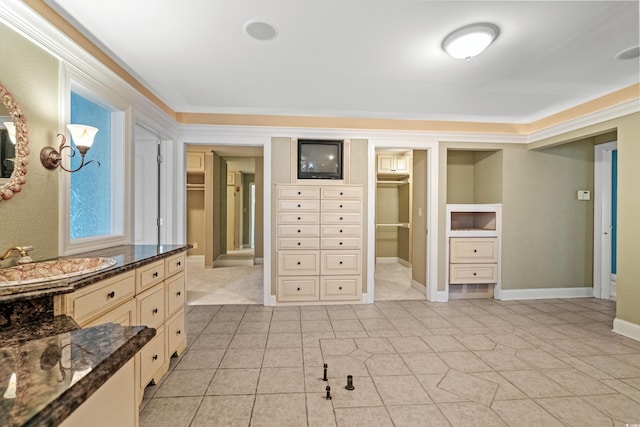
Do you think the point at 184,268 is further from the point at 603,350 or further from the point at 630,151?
the point at 630,151

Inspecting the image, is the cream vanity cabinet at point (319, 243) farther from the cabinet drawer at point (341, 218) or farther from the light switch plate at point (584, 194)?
the light switch plate at point (584, 194)

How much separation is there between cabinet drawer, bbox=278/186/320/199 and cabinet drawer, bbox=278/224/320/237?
0.37m

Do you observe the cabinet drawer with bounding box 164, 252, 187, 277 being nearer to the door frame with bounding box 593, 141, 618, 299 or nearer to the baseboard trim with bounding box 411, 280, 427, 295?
the baseboard trim with bounding box 411, 280, 427, 295

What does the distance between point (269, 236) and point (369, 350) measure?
1.84 m

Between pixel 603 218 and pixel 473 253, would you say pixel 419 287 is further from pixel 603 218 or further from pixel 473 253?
pixel 603 218

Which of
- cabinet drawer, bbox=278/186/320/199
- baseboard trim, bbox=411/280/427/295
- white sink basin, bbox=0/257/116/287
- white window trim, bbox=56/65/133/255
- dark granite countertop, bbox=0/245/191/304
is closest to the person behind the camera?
dark granite countertop, bbox=0/245/191/304

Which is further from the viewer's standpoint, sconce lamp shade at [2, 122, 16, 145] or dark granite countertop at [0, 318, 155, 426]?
sconce lamp shade at [2, 122, 16, 145]

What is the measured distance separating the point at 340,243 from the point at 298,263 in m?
0.60

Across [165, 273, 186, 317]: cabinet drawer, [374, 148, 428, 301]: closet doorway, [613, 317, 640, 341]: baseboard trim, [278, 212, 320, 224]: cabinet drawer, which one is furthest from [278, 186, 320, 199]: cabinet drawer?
[613, 317, 640, 341]: baseboard trim

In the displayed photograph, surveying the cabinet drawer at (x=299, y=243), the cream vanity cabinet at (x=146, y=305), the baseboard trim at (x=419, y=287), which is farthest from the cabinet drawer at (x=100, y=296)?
the baseboard trim at (x=419, y=287)

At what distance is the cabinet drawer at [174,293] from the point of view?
7.01ft

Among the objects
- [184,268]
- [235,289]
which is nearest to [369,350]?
[184,268]

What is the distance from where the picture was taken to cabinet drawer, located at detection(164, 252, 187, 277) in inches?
83.9

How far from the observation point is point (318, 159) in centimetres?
374
